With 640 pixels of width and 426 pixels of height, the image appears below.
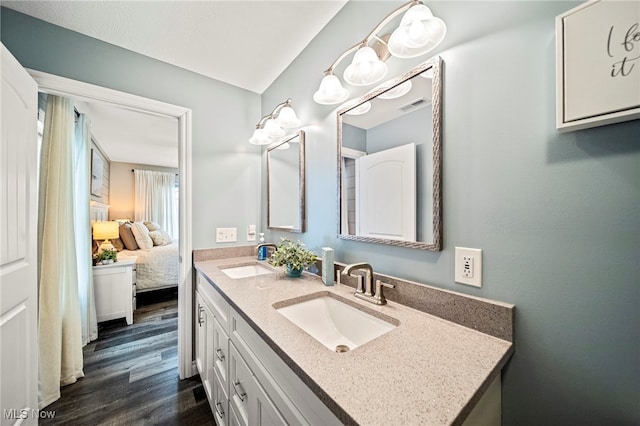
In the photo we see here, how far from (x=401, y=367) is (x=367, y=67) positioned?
1068 mm

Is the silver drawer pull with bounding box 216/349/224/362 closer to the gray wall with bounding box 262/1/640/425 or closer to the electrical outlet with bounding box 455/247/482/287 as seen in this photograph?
the gray wall with bounding box 262/1/640/425

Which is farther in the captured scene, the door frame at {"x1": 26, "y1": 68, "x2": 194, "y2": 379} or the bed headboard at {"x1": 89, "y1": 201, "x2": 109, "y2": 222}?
the bed headboard at {"x1": 89, "y1": 201, "x2": 109, "y2": 222}

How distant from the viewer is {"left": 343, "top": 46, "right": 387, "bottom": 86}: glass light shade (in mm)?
966

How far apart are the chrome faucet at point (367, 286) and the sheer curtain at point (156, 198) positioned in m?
5.82

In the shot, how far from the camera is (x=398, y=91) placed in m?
1.00

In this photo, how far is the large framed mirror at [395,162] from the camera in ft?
2.91

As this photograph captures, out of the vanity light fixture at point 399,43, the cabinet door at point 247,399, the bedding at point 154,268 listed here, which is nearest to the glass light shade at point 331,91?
the vanity light fixture at point 399,43

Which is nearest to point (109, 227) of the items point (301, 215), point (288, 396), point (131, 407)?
point (131, 407)

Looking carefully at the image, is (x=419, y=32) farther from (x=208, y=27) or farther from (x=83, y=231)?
(x=83, y=231)

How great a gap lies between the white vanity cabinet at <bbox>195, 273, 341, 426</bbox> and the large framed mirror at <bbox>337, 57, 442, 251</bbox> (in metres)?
0.63

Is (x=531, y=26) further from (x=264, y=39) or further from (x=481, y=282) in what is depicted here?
(x=264, y=39)

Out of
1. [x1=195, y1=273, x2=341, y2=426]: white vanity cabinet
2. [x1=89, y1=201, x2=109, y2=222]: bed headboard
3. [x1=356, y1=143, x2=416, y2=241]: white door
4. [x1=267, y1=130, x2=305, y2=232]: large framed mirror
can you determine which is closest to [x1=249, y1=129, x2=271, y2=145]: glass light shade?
[x1=267, y1=130, x2=305, y2=232]: large framed mirror

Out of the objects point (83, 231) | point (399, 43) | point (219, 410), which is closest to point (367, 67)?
point (399, 43)

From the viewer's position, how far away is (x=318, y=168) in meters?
1.48
